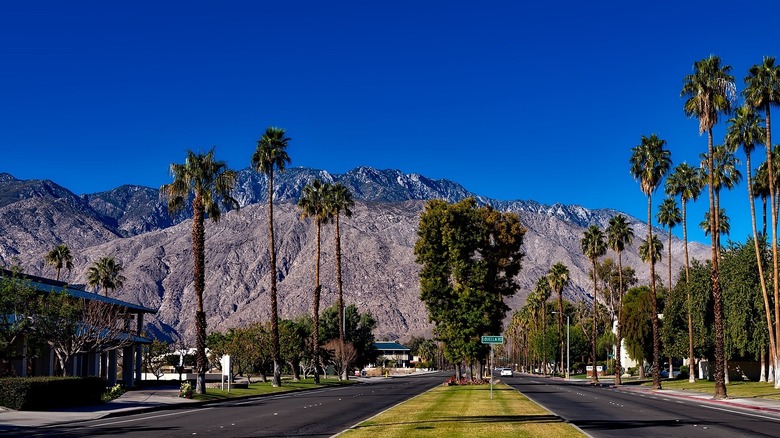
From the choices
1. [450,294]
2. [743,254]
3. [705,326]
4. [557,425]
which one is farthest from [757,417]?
[705,326]

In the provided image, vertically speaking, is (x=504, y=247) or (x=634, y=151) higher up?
(x=634, y=151)

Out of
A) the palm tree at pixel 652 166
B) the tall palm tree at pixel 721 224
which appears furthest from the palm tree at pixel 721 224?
the palm tree at pixel 652 166

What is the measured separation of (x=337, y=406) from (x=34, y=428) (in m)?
15.9

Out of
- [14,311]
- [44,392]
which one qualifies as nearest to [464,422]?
[44,392]

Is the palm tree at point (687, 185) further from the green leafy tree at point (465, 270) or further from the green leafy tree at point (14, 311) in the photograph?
the green leafy tree at point (14, 311)

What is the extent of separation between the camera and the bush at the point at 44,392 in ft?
114

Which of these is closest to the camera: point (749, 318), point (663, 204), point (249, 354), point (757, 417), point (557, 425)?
point (557, 425)

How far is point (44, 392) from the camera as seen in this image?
35750 mm

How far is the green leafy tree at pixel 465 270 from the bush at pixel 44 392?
33154mm

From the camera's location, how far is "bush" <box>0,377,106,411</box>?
34.8 m

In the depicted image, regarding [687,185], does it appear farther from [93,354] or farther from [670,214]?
[93,354]

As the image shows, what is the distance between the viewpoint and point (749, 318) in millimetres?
67750

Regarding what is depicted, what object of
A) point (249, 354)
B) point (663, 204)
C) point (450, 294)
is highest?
point (663, 204)

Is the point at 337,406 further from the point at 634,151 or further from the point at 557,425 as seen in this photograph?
the point at 634,151
